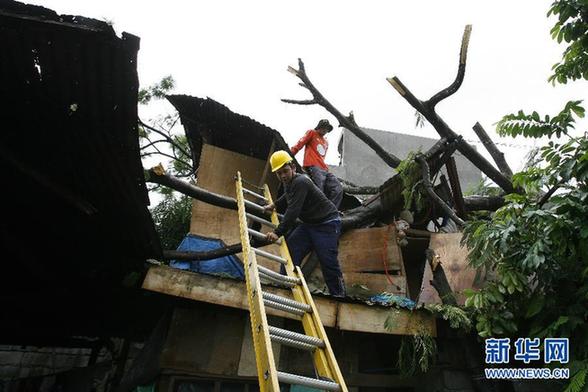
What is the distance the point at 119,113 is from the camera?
2766 mm

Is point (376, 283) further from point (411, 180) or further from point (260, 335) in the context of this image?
point (260, 335)

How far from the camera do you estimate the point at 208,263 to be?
556 centimetres

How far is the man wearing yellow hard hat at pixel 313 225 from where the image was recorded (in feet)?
14.0

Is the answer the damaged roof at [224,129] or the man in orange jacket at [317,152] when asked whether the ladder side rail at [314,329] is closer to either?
the man in orange jacket at [317,152]

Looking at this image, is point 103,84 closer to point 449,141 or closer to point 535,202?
point 535,202

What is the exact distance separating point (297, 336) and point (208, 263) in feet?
10.4

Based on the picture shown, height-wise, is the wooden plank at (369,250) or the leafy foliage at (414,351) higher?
the wooden plank at (369,250)

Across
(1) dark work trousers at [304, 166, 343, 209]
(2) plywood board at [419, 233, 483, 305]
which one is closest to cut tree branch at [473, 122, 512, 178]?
(2) plywood board at [419, 233, 483, 305]

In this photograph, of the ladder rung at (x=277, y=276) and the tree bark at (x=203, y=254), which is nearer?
the ladder rung at (x=277, y=276)

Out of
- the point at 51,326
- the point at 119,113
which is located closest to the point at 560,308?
the point at 119,113

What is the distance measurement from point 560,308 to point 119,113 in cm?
430

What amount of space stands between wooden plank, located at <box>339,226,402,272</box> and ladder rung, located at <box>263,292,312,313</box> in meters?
3.29

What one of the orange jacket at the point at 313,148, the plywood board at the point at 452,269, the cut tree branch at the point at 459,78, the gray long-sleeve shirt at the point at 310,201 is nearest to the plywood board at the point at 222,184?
the orange jacket at the point at 313,148

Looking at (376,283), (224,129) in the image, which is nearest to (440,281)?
(376,283)
